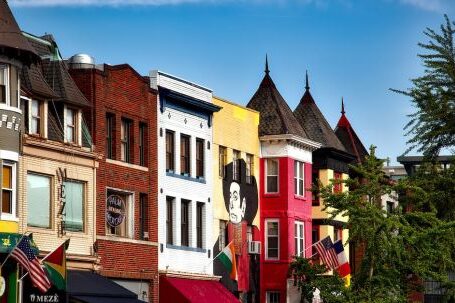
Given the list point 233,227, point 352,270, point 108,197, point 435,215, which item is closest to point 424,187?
point 435,215

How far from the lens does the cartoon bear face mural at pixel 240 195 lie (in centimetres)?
7069

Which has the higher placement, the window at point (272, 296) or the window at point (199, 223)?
the window at point (199, 223)

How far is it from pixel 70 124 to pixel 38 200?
3929 millimetres

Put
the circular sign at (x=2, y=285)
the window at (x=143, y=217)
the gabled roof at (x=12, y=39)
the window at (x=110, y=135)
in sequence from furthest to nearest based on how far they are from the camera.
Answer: the window at (x=143, y=217) → the window at (x=110, y=135) → the gabled roof at (x=12, y=39) → the circular sign at (x=2, y=285)

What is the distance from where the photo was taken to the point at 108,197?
5888 centimetres

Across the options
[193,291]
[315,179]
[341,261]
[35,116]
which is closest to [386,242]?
[341,261]

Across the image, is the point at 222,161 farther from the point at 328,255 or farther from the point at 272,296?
the point at 272,296

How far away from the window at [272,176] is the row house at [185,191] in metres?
7.11

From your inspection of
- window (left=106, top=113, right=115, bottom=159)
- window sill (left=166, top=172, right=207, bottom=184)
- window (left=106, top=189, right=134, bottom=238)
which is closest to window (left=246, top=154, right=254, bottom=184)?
window sill (left=166, top=172, right=207, bottom=184)

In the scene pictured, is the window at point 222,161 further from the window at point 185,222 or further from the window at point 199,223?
the window at point 185,222

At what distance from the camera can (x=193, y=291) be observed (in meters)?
64.0

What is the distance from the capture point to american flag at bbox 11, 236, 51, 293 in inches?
1903

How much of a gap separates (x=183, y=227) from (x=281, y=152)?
10.6 m

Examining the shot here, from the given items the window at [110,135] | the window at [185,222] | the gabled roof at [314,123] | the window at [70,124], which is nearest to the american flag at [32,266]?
the window at [70,124]
